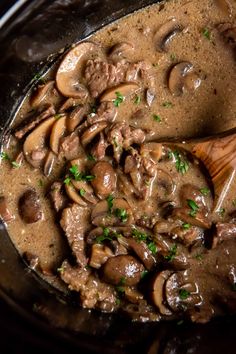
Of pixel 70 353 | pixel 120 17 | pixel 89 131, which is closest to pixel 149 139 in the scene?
pixel 89 131

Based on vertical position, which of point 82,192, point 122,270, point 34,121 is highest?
point 34,121

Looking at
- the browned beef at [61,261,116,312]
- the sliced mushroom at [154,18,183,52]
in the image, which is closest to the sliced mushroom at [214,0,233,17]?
the sliced mushroom at [154,18,183,52]

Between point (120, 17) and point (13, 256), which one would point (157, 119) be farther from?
point (13, 256)

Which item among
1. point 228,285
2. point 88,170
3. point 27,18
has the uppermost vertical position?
point 27,18

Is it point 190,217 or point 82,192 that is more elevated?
point 82,192

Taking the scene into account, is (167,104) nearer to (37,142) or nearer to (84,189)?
(84,189)

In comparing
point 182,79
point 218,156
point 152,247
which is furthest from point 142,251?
point 182,79
